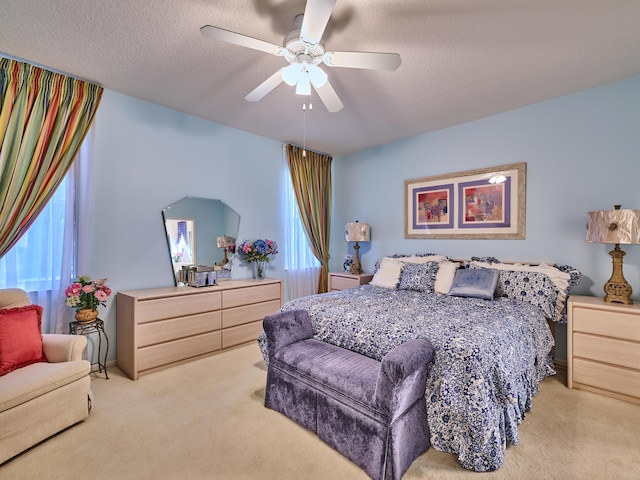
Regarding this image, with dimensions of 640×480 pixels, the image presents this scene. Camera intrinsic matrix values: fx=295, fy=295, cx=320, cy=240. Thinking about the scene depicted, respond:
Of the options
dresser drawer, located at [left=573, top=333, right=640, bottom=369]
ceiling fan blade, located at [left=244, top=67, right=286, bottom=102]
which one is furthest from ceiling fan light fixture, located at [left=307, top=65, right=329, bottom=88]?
dresser drawer, located at [left=573, top=333, right=640, bottom=369]

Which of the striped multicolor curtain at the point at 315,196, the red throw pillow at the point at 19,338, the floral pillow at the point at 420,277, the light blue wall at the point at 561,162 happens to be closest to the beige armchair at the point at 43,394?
the red throw pillow at the point at 19,338

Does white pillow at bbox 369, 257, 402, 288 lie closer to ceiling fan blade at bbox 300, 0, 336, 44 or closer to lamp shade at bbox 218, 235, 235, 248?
lamp shade at bbox 218, 235, 235, 248

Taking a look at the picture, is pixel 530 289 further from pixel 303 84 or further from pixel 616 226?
pixel 303 84

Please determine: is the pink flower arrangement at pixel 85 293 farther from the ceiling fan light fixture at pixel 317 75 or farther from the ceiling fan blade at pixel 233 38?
the ceiling fan light fixture at pixel 317 75

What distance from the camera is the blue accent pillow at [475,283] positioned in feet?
9.21

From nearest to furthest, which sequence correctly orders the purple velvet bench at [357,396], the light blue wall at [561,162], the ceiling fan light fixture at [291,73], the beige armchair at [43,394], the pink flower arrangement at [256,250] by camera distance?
the purple velvet bench at [357,396], the beige armchair at [43,394], the ceiling fan light fixture at [291,73], the light blue wall at [561,162], the pink flower arrangement at [256,250]

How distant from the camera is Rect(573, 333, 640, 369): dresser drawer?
2295 millimetres

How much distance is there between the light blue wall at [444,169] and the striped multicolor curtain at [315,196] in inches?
29.6

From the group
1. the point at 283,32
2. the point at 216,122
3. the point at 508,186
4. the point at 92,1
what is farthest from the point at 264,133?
the point at 508,186

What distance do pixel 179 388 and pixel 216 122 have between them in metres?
3.02

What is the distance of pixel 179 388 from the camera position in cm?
260

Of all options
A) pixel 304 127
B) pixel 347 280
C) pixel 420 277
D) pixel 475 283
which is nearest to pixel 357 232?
pixel 347 280

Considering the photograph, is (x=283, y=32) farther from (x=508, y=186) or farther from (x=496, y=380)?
(x=508, y=186)

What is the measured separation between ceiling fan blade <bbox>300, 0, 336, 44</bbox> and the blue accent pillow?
98.4 inches
